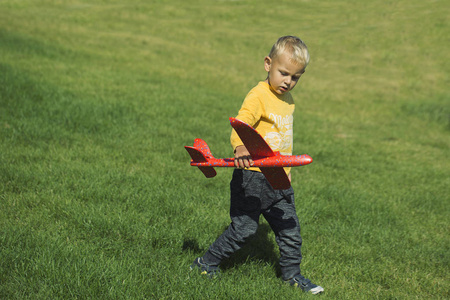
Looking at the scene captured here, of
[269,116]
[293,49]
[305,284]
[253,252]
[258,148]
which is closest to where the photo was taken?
[258,148]

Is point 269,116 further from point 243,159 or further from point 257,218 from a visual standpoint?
point 257,218

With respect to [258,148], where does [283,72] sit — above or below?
above

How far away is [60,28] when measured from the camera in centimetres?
2027

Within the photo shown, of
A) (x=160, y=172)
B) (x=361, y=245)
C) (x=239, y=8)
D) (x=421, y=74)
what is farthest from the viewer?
(x=239, y=8)

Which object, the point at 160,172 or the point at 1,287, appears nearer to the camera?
the point at 1,287

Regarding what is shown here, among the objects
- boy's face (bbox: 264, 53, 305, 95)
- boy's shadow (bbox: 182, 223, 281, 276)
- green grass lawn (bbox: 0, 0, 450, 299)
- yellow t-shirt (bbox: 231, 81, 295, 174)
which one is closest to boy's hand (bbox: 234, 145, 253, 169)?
yellow t-shirt (bbox: 231, 81, 295, 174)

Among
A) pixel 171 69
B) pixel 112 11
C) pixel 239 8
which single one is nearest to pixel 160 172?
pixel 171 69

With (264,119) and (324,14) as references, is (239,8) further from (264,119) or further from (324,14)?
(264,119)

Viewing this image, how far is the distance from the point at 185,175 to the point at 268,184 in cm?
276

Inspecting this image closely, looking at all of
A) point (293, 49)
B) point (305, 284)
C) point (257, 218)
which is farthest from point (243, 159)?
point (305, 284)

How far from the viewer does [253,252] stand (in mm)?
4340

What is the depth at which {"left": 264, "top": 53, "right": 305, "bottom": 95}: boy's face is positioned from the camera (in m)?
3.49

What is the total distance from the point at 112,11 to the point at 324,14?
578 inches

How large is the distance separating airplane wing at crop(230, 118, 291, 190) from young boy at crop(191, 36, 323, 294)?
327 mm
